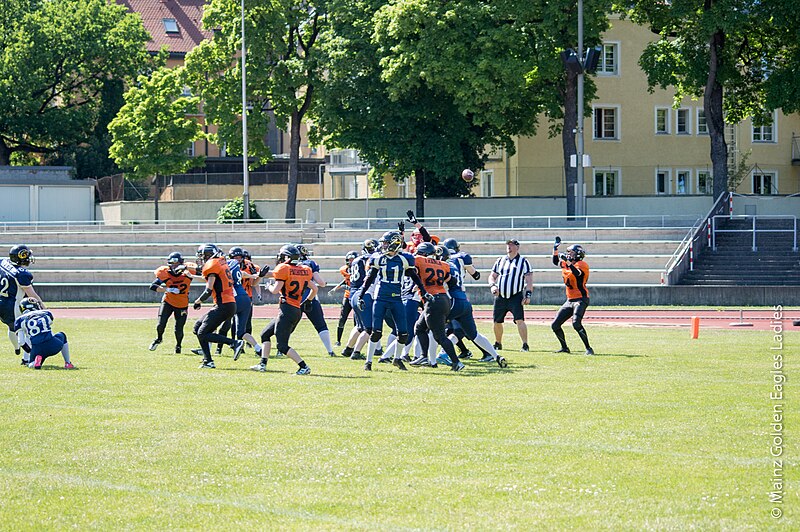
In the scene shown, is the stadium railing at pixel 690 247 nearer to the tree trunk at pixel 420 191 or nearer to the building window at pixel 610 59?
the tree trunk at pixel 420 191

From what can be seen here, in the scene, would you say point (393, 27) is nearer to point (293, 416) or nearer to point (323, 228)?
point (323, 228)

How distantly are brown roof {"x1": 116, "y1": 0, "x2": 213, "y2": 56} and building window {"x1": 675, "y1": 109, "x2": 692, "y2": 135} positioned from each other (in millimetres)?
38218

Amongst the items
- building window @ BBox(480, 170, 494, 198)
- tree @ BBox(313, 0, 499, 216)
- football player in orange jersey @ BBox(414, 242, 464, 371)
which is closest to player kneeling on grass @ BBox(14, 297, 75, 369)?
football player in orange jersey @ BBox(414, 242, 464, 371)

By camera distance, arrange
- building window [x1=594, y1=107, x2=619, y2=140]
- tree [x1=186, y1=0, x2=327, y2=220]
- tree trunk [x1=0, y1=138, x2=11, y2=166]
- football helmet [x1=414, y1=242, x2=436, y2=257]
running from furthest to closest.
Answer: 1. tree trunk [x1=0, y1=138, x2=11, y2=166]
2. building window [x1=594, y1=107, x2=619, y2=140]
3. tree [x1=186, y1=0, x2=327, y2=220]
4. football helmet [x1=414, y1=242, x2=436, y2=257]

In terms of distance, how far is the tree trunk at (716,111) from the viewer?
4222 centimetres

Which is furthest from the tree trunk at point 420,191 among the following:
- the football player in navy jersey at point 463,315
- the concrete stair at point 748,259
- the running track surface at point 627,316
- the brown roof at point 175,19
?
the brown roof at point 175,19

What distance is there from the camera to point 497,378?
1606 cm

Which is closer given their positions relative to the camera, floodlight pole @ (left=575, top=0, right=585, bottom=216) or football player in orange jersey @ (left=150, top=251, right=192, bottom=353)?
football player in orange jersey @ (left=150, top=251, right=192, bottom=353)

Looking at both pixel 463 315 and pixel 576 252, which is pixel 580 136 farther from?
pixel 463 315

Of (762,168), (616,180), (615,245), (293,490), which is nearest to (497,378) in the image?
(293,490)

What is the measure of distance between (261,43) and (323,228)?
9583mm

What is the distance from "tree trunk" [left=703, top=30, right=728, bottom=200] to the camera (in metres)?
42.2

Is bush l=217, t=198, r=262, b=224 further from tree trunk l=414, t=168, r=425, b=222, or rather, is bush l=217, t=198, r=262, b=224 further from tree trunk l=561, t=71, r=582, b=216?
tree trunk l=561, t=71, r=582, b=216

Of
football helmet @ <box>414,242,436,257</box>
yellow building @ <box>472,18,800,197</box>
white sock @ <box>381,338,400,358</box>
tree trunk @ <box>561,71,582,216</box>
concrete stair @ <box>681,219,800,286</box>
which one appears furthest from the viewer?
yellow building @ <box>472,18,800,197</box>
